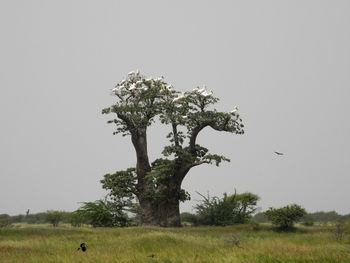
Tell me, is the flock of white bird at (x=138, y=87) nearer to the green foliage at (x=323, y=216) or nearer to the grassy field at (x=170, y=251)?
the grassy field at (x=170, y=251)

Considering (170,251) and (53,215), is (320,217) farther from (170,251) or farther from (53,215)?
(170,251)

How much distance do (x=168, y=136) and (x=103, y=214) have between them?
9608 mm

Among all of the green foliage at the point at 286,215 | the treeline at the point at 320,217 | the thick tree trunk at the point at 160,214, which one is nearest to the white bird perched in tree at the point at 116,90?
the thick tree trunk at the point at 160,214

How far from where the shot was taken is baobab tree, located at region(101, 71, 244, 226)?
3381cm

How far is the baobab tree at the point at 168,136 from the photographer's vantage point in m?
33.8

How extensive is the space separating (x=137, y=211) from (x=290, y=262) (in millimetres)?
25950

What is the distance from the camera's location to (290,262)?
12.3 metres

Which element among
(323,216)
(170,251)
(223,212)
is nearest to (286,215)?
(223,212)

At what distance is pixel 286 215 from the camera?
1147 inches

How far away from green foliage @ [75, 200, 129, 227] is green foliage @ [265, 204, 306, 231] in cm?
1444

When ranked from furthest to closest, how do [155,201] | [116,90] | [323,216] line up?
[323,216] < [116,90] < [155,201]


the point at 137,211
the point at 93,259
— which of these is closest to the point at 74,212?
the point at 137,211

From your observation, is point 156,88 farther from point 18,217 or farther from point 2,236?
point 18,217

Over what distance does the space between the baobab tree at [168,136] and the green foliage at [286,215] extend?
8.02 m
